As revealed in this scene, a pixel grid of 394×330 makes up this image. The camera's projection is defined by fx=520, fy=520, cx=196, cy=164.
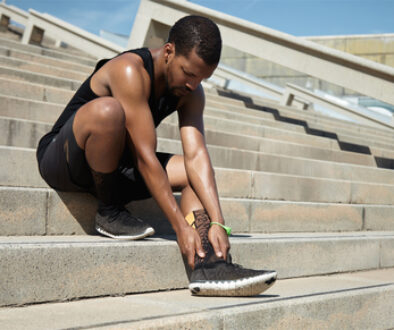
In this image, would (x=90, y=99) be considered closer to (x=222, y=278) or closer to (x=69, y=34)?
(x=222, y=278)

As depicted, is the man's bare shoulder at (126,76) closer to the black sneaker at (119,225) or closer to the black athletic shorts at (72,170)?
the black athletic shorts at (72,170)

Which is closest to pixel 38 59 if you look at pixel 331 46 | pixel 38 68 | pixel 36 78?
pixel 38 68

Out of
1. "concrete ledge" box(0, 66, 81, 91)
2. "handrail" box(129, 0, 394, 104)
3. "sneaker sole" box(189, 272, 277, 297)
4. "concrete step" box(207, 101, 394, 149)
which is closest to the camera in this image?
"sneaker sole" box(189, 272, 277, 297)

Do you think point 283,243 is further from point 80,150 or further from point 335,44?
point 335,44

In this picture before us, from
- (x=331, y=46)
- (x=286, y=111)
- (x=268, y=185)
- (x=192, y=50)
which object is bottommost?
(x=268, y=185)

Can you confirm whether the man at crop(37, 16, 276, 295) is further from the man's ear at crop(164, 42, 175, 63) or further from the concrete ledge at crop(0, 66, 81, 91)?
the concrete ledge at crop(0, 66, 81, 91)

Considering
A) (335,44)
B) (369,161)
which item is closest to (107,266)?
(369,161)

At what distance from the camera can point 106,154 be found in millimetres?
2404

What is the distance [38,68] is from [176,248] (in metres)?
3.49

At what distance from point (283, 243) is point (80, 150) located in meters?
1.26

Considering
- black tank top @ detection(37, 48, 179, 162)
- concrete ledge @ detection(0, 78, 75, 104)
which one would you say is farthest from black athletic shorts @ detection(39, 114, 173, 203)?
concrete ledge @ detection(0, 78, 75, 104)

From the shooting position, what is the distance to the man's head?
2.33 m

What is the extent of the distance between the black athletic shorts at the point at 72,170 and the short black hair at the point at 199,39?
0.62 m

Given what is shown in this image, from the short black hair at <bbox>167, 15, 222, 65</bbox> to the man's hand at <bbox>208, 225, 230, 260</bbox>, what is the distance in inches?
30.0
